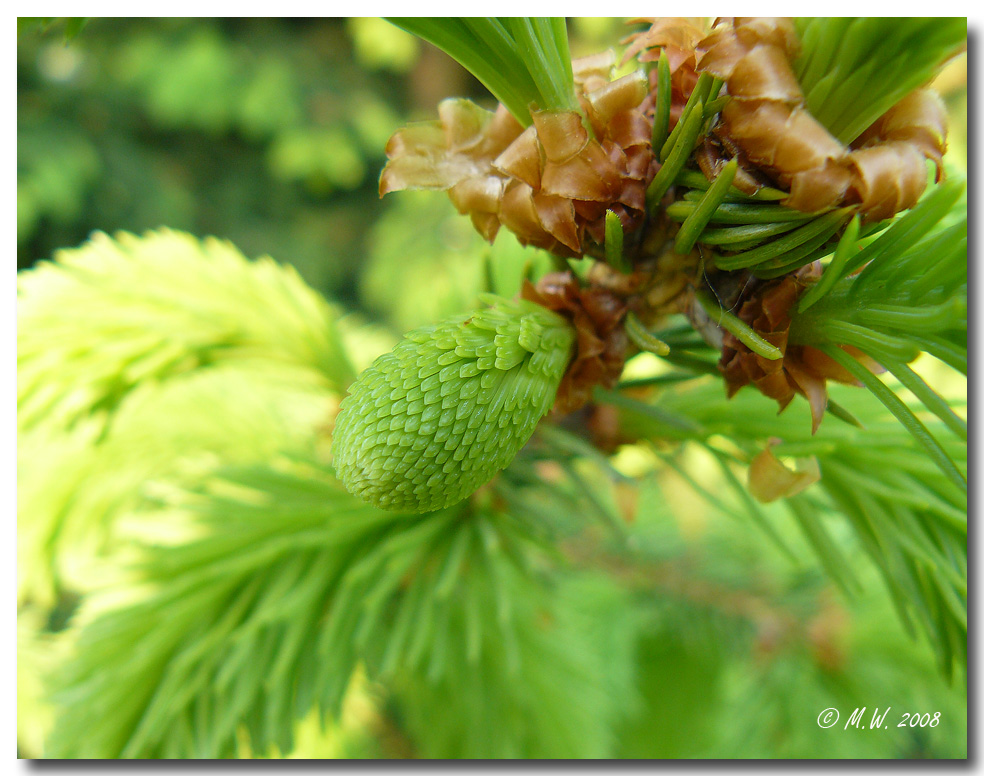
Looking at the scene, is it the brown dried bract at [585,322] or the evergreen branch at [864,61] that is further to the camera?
the brown dried bract at [585,322]

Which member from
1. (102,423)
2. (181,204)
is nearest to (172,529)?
(102,423)

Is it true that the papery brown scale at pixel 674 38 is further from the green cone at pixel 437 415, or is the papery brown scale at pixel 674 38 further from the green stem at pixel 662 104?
the green cone at pixel 437 415

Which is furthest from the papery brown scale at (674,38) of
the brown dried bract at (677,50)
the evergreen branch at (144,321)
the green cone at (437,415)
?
the evergreen branch at (144,321)

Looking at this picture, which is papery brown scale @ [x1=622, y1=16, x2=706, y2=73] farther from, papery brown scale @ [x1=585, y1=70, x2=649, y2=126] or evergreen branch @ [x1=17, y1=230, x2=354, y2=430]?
evergreen branch @ [x1=17, y1=230, x2=354, y2=430]

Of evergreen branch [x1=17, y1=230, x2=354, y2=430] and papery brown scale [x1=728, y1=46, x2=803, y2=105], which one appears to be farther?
evergreen branch [x1=17, y1=230, x2=354, y2=430]

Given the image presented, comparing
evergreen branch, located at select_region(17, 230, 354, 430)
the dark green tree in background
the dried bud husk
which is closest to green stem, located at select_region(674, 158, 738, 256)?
the dark green tree in background

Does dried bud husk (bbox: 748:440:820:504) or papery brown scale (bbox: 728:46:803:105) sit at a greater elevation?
papery brown scale (bbox: 728:46:803:105)

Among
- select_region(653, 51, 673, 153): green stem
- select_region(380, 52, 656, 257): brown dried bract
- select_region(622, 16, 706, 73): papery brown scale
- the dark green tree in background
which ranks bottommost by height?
the dark green tree in background

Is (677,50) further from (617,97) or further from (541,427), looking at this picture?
(541,427)

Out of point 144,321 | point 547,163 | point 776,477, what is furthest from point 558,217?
point 144,321

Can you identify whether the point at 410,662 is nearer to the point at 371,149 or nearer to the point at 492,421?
the point at 492,421
